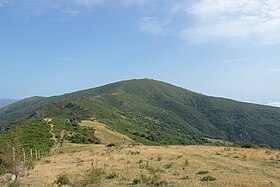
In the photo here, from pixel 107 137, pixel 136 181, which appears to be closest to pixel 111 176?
pixel 136 181

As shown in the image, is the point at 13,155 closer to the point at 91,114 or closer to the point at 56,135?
the point at 56,135

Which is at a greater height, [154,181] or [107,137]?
[154,181]

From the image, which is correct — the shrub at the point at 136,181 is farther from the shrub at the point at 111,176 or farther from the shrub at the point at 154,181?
the shrub at the point at 111,176

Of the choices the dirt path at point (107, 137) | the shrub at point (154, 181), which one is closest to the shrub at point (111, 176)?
the shrub at point (154, 181)

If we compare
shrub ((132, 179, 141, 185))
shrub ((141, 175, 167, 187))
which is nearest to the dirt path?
shrub ((141, 175, 167, 187))

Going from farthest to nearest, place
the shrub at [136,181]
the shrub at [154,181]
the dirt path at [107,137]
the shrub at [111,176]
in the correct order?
the dirt path at [107,137] < the shrub at [111,176] < the shrub at [136,181] < the shrub at [154,181]

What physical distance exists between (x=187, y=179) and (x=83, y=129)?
69.8 metres

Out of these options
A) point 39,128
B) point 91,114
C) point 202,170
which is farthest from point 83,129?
point 202,170

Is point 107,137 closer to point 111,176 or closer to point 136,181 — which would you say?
point 111,176

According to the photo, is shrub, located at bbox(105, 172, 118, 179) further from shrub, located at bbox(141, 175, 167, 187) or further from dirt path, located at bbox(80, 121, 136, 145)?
dirt path, located at bbox(80, 121, 136, 145)

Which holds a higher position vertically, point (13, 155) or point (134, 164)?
point (13, 155)

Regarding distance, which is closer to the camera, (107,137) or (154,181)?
(154,181)

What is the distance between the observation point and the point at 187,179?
17.9 metres

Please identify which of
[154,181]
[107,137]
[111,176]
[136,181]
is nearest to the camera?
[154,181]
